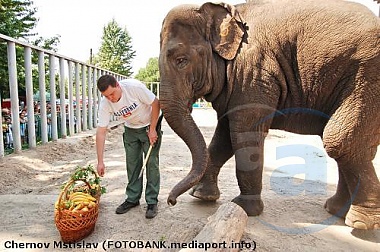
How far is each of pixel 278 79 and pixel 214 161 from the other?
127 centimetres

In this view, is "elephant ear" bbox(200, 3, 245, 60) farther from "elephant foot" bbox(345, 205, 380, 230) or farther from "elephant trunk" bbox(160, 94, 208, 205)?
"elephant foot" bbox(345, 205, 380, 230)

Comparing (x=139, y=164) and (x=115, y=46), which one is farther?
(x=115, y=46)

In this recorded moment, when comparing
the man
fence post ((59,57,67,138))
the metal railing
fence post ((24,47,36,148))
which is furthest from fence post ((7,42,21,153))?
the man

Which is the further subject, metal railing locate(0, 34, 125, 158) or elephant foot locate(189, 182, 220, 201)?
metal railing locate(0, 34, 125, 158)

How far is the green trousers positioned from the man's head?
0.46m

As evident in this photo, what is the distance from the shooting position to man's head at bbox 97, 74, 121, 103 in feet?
10.0

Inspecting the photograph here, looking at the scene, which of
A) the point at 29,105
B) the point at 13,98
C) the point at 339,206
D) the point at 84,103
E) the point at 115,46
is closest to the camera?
the point at 339,206

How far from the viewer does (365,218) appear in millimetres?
2775

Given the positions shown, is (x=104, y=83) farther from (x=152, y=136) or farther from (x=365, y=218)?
(x=365, y=218)

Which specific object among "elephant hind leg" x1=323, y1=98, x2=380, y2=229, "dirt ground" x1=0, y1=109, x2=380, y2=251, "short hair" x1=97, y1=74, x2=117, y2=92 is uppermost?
"short hair" x1=97, y1=74, x2=117, y2=92

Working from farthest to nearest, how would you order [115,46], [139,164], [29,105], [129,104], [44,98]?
[115,46]
[44,98]
[29,105]
[139,164]
[129,104]

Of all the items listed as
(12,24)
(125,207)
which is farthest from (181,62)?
(12,24)

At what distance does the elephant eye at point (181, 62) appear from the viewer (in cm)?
293

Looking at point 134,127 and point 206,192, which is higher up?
point 134,127
